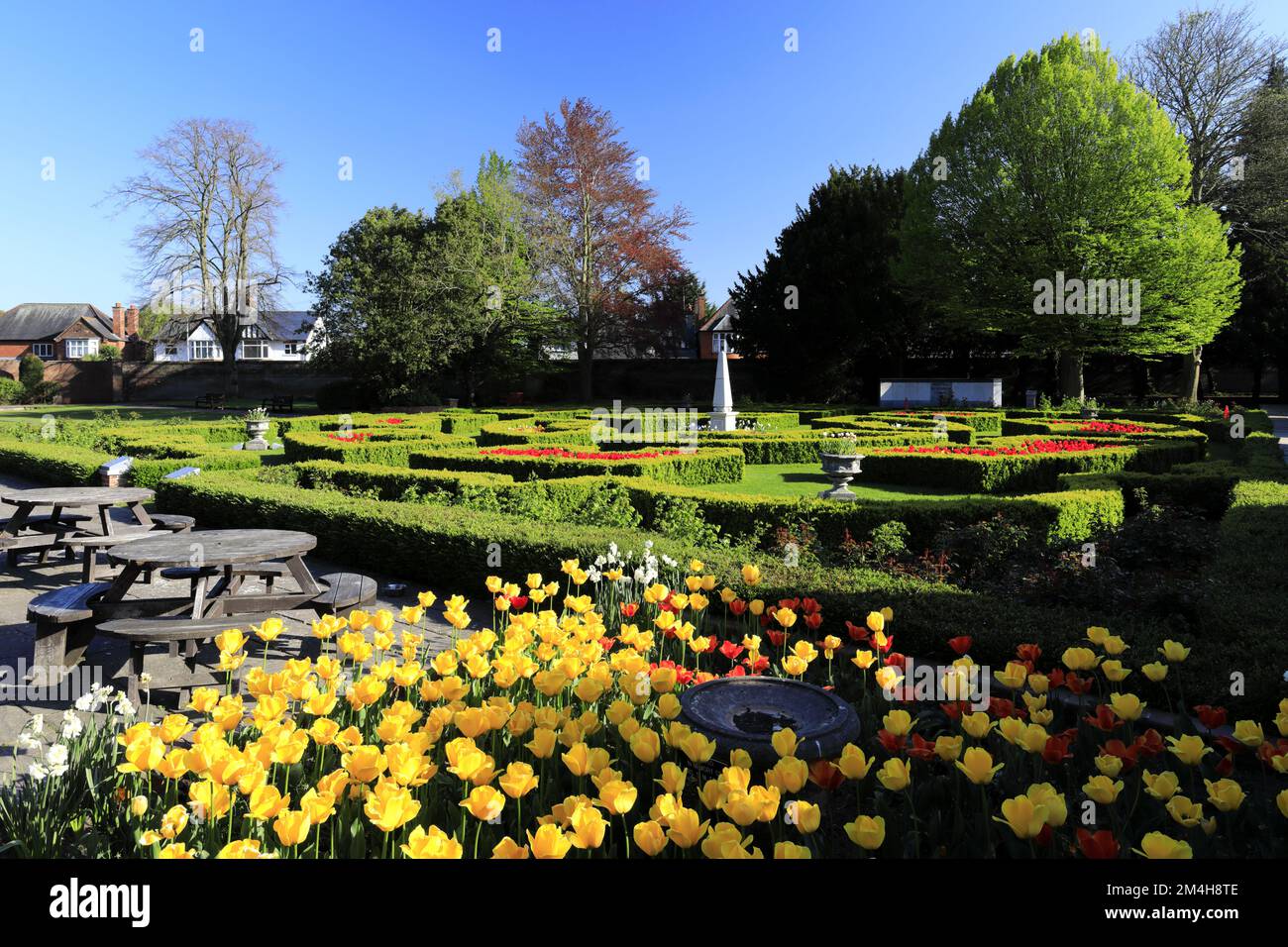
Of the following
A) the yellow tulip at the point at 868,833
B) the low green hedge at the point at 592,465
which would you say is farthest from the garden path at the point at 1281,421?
the yellow tulip at the point at 868,833

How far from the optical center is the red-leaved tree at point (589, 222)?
35000 millimetres

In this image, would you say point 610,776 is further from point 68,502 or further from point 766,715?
point 68,502

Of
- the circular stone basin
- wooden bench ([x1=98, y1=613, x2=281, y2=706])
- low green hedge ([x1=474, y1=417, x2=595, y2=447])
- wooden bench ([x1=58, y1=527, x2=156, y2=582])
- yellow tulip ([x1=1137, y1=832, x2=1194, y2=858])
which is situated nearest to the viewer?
yellow tulip ([x1=1137, y1=832, x2=1194, y2=858])

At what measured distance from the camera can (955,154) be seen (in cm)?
2895

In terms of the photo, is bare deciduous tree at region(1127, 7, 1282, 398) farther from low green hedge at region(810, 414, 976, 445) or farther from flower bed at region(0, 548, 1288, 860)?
flower bed at region(0, 548, 1288, 860)

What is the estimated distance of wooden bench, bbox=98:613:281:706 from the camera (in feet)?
13.9

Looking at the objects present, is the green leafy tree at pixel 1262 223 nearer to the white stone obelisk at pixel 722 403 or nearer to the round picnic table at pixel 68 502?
the white stone obelisk at pixel 722 403

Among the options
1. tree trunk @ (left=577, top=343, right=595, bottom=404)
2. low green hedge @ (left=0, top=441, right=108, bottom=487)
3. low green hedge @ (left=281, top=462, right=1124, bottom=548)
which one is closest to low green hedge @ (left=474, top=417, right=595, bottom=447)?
low green hedge @ (left=281, top=462, right=1124, bottom=548)

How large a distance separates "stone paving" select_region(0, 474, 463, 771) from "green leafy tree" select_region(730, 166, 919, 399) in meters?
28.4

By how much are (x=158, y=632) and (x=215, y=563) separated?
607mm

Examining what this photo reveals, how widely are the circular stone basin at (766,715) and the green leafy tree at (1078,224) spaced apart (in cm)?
2620

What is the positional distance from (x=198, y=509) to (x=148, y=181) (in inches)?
1422

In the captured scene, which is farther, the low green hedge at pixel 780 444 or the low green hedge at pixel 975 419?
the low green hedge at pixel 975 419
